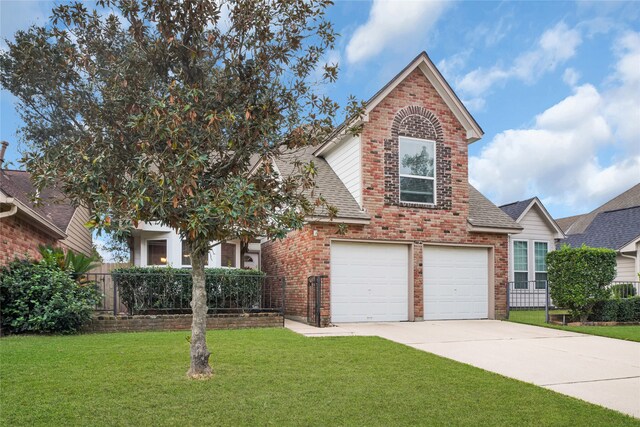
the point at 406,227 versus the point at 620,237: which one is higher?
the point at 406,227

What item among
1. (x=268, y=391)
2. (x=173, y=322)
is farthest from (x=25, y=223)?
(x=268, y=391)

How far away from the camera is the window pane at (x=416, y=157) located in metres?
13.9

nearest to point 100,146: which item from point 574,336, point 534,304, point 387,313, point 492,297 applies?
point 387,313

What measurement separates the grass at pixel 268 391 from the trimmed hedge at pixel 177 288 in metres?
3.41

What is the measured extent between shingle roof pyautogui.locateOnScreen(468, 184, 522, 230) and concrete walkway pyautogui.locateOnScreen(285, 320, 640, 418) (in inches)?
110

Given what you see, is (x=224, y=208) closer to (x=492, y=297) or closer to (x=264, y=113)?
(x=264, y=113)

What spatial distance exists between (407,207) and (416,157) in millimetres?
1504

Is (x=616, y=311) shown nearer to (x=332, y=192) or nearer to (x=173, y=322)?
(x=332, y=192)

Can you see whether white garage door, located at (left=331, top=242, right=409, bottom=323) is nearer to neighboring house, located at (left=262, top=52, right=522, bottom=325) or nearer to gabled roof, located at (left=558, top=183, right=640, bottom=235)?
neighboring house, located at (left=262, top=52, right=522, bottom=325)

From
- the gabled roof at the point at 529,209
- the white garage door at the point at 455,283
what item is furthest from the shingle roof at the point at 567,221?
the white garage door at the point at 455,283

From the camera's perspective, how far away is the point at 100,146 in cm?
591

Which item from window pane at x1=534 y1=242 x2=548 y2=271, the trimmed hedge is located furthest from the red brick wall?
window pane at x1=534 y1=242 x2=548 y2=271

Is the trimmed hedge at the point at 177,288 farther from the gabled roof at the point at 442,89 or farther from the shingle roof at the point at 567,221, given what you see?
the shingle roof at the point at 567,221

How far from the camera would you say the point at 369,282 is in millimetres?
13344
